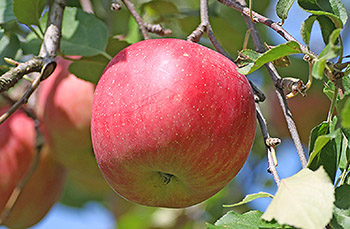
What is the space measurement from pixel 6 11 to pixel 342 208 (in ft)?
2.86

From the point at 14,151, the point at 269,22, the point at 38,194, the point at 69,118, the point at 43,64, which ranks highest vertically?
the point at 269,22

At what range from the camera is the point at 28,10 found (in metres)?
1.12

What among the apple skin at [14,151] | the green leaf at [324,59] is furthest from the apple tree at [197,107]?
the apple skin at [14,151]

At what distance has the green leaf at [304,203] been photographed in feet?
1.93

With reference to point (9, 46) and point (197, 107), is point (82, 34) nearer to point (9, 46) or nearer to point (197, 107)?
point (9, 46)

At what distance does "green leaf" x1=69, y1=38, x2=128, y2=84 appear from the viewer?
1.21 m

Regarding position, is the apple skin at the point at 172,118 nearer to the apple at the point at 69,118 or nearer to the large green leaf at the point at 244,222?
the large green leaf at the point at 244,222

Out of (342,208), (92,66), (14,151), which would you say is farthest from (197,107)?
(14,151)

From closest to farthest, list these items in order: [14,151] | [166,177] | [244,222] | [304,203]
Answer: [304,203], [244,222], [166,177], [14,151]

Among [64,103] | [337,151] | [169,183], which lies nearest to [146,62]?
[169,183]

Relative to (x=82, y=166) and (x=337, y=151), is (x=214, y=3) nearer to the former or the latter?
(x=82, y=166)

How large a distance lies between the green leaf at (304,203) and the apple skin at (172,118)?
0.16m

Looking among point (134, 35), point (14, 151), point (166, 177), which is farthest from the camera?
point (14, 151)

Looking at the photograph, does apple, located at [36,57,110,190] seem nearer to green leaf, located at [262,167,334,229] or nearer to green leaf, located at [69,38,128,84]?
green leaf, located at [69,38,128,84]
